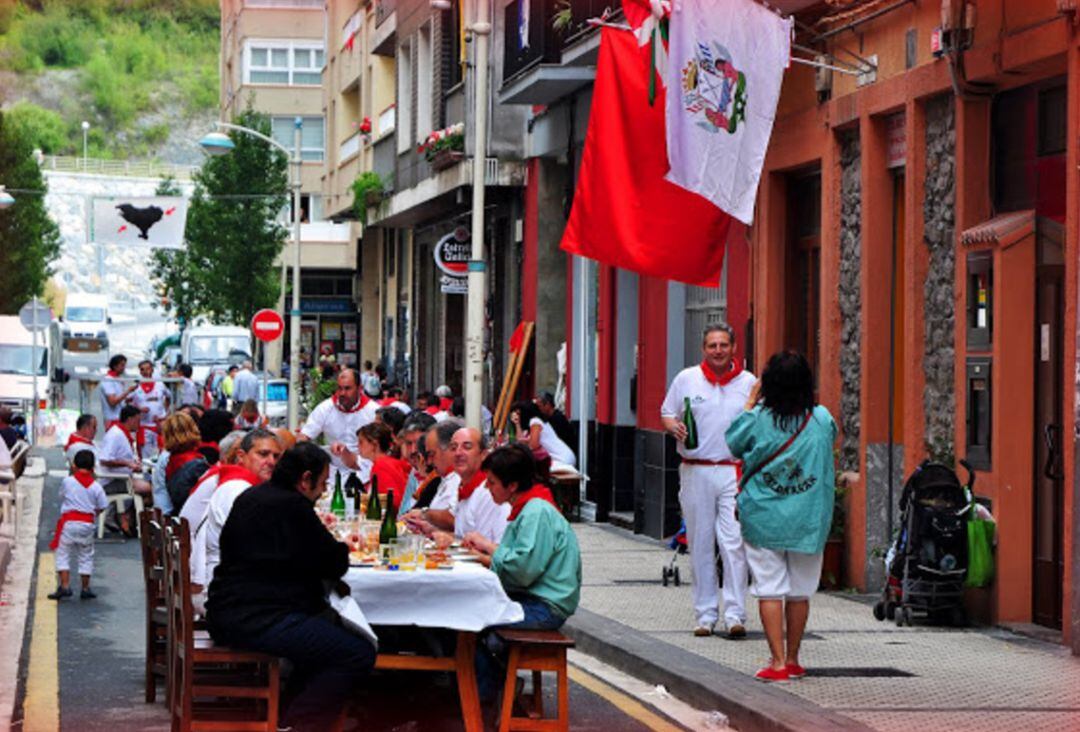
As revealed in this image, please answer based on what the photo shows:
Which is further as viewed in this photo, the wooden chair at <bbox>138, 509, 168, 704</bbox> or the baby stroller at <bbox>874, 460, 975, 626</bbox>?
the baby stroller at <bbox>874, 460, 975, 626</bbox>

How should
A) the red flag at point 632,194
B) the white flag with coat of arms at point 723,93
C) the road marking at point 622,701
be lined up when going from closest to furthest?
the road marking at point 622,701, the white flag with coat of arms at point 723,93, the red flag at point 632,194

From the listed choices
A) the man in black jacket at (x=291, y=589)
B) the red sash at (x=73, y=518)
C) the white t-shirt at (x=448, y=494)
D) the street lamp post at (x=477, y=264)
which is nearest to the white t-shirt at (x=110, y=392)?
the street lamp post at (x=477, y=264)

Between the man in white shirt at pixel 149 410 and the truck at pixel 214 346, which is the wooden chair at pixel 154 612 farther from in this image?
the truck at pixel 214 346

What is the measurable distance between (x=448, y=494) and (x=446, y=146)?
22795mm

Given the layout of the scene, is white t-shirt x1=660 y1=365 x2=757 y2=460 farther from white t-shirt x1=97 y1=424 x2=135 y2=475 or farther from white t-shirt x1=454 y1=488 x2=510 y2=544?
white t-shirt x1=97 y1=424 x2=135 y2=475

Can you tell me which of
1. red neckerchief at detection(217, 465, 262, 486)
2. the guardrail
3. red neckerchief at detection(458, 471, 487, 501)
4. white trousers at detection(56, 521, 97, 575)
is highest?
the guardrail

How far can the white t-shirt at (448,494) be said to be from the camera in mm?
→ 12922

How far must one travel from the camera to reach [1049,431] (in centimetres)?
1383

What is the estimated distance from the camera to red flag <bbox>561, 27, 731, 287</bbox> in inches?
653

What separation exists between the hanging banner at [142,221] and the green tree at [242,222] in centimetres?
1655

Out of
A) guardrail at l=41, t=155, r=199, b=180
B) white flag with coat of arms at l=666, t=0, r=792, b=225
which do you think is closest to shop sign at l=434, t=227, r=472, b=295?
white flag with coat of arms at l=666, t=0, r=792, b=225

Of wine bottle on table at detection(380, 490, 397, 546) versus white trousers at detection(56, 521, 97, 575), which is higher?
wine bottle on table at detection(380, 490, 397, 546)

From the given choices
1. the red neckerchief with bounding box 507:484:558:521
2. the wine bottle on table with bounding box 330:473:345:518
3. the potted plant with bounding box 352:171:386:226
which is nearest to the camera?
the red neckerchief with bounding box 507:484:558:521

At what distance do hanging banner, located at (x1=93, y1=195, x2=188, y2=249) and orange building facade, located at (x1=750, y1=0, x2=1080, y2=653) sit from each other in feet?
100.0
